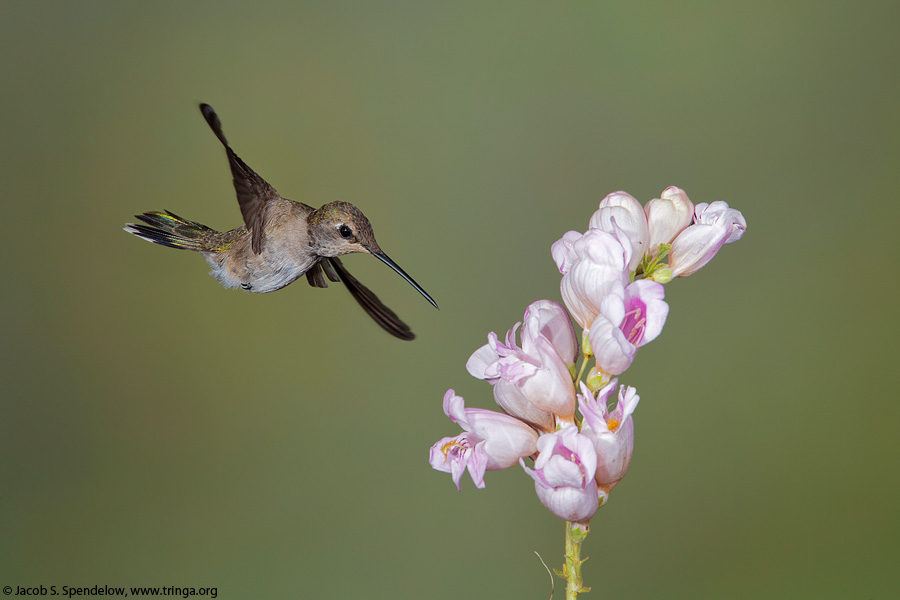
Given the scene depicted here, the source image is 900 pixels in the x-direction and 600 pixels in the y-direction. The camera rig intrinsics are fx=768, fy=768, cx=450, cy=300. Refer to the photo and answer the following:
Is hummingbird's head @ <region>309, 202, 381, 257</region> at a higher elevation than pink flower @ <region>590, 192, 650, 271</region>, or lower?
higher

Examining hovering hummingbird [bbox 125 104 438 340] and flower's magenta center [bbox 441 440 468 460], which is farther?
hovering hummingbird [bbox 125 104 438 340]

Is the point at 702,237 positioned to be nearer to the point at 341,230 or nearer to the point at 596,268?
the point at 596,268

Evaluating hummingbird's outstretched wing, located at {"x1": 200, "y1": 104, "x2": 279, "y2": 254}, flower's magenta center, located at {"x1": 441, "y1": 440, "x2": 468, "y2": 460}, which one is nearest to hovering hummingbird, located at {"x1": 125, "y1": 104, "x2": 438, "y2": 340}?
hummingbird's outstretched wing, located at {"x1": 200, "y1": 104, "x2": 279, "y2": 254}


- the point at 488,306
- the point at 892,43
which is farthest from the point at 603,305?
the point at 892,43

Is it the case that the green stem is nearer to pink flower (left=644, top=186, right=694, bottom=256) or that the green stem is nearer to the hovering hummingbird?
pink flower (left=644, top=186, right=694, bottom=256)

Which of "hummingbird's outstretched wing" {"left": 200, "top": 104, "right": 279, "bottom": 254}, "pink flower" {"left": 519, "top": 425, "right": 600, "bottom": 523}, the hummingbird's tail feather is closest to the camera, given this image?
"pink flower" {"left": 519, "top": 425, "right": 600, "bottom": 523}

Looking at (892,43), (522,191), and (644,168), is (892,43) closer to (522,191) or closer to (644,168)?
(644,168)

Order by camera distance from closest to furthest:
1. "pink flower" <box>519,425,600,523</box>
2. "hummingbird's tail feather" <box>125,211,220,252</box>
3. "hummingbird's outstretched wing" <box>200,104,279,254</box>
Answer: "pink flower" <box>519,425,600,523</box> → "hummingbird's outstretched wing" <box>200,104,279,254</box> → "hummingbird's tail feather" <box>125,211,220,252</box>

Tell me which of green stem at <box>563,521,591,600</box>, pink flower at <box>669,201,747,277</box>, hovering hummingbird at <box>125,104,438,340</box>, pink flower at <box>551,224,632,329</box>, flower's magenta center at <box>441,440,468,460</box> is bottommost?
green stem at <box>563,521,591,600</box>
